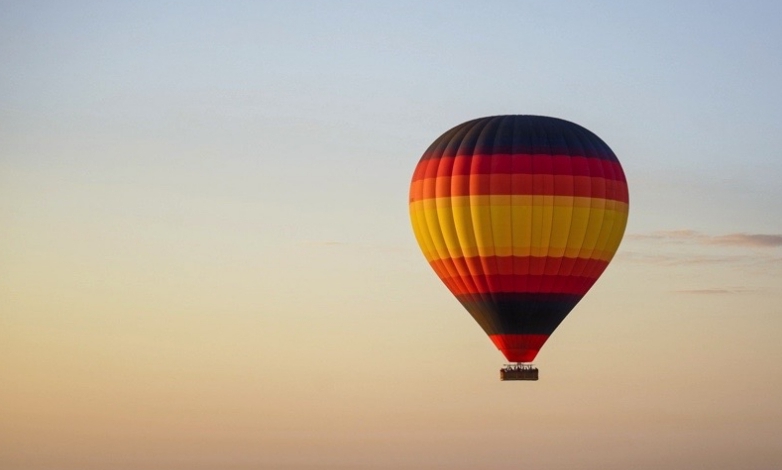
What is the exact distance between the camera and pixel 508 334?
6962 cm

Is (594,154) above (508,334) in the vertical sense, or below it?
above

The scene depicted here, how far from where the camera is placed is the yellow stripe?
68.8 meters

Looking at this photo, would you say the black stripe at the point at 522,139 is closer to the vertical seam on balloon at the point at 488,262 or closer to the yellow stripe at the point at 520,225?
the vertical seam on balloon at the point at 488,262

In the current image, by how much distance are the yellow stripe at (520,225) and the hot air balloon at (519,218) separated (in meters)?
0.03

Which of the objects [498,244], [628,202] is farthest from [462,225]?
[628,202]

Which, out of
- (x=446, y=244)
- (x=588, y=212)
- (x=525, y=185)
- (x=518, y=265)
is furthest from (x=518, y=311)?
(x=525, y=185)

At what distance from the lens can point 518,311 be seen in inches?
2736

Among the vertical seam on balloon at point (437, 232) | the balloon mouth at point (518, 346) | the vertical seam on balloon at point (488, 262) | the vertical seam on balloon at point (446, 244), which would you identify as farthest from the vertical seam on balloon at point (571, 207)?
the vertical seam on balloon at point (437, 232)

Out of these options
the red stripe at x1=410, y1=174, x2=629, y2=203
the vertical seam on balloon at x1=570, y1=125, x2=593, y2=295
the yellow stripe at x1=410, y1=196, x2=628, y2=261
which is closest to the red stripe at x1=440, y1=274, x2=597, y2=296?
the vertical seam on balloon at x1=570, y1=125, x2=593, y2=295

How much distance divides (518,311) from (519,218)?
3.03 metres

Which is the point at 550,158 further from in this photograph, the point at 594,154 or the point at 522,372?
the point at 522,372

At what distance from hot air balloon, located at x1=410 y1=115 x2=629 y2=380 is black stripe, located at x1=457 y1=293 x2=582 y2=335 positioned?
32 millimetres

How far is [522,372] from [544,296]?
8.24ft

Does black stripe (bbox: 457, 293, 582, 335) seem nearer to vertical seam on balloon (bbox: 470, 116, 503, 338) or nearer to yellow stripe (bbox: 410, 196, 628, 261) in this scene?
vertical seam on balloon (bbox: 470, 116, 503, 338)
